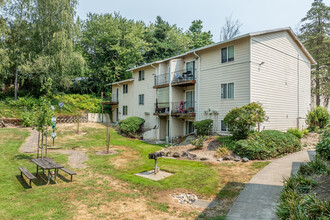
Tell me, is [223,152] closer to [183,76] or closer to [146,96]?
[183,76]

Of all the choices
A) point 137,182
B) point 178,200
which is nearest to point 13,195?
point 137,182

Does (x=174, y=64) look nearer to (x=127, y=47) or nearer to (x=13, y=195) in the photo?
(x=13, y=195)

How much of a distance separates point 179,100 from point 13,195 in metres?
16.3

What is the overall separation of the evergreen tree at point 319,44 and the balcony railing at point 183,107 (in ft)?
64.6

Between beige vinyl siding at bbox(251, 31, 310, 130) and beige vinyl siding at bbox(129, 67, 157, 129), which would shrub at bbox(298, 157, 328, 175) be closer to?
beige vinyl siding at bbox(251, 31, 310, 130)

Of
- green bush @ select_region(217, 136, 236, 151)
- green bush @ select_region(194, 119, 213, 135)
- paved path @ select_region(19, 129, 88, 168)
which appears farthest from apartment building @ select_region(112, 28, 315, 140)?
paved path @ select_region(19, 129, 88, 168)

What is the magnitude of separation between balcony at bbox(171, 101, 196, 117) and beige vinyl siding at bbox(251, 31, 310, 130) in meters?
5.78

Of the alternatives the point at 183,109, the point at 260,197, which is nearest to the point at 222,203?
the point at 260,197

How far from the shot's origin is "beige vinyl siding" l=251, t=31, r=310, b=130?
15648mm

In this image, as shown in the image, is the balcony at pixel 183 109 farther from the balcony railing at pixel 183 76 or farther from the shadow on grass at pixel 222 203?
the shadow on grass at pixel 222 203

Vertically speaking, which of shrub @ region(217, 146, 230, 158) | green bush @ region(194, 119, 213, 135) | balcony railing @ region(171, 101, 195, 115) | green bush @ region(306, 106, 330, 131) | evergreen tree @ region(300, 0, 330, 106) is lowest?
shrub @ region(217, 146, 230, 158)

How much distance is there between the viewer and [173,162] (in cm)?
1180

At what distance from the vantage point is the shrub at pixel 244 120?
12.9 meters

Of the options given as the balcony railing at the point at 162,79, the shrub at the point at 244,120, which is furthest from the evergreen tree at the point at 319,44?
the balcony railing at the point at 162,79
